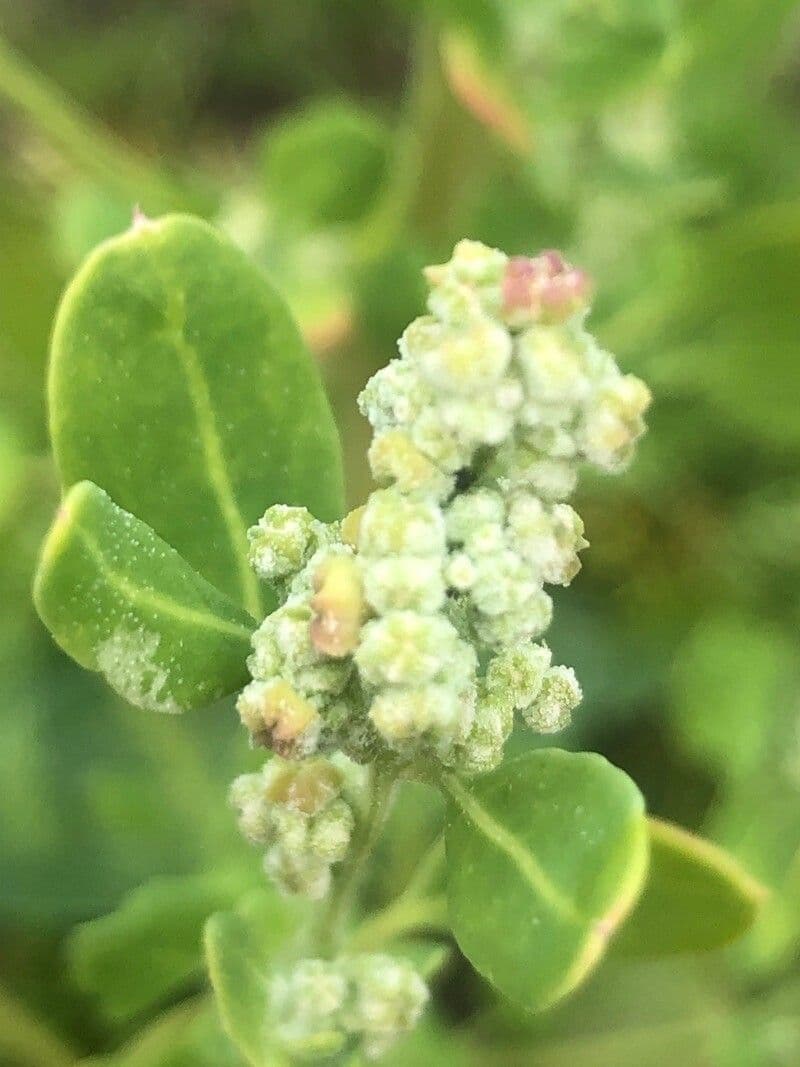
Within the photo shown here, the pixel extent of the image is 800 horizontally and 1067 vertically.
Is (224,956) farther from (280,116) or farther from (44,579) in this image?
(280,116)

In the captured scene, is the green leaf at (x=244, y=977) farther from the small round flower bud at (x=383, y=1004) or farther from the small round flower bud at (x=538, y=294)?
the small round flower bud at (x=538, y=294)

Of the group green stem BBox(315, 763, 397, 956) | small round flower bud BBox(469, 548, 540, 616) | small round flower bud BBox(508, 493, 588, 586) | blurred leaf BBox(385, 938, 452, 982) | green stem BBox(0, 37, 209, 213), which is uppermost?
green stem BBox(0, 37, 209, 213)

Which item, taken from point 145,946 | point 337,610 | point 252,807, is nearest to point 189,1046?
point 145,946

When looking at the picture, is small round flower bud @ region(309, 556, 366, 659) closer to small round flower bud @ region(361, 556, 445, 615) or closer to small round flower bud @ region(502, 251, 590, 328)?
small round flower bud @ region(361, 556, 445, 615)

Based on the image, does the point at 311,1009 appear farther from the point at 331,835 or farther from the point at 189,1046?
the point at 189,1046

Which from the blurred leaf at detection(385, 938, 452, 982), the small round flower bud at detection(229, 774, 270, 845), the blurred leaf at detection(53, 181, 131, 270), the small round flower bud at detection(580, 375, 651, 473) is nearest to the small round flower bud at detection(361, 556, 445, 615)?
the small round flower bud at detection(580, 375, 651, 473)

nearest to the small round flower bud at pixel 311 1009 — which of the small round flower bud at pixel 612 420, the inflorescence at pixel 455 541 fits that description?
the inflorescence at pixel 455 541

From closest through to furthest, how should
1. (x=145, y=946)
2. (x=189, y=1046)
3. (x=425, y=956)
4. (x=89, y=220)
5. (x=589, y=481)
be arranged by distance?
(x=425, y=956) < (x=145, y=946) < (x=189, y=1046) < (x=89, y=220) < (x=589, y=481)
